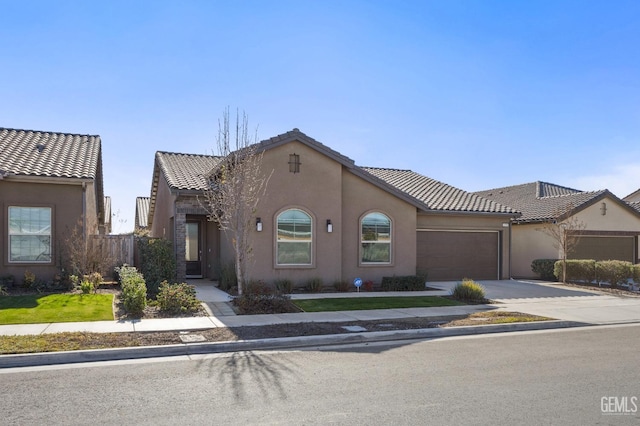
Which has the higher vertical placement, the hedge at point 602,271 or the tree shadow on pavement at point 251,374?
the hedge at point 602,271

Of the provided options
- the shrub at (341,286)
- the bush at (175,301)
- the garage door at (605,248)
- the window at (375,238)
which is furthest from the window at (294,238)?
the garage door at (605,248)

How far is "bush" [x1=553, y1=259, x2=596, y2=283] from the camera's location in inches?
838

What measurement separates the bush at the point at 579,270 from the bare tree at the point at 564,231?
11.7 inches

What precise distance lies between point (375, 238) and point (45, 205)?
10.7 m

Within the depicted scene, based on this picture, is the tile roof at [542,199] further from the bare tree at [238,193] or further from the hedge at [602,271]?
the bare tree at [238,193]

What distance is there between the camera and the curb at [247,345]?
7914 millimetres

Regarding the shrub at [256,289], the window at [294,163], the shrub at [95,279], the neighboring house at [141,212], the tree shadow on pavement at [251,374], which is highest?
the window at [294,163]

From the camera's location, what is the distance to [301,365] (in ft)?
25.8

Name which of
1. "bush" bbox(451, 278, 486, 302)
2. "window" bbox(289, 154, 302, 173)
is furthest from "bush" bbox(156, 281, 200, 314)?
"bush" bbox(451, 278, 486, 302)

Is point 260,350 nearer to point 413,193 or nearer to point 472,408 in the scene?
point 472,408

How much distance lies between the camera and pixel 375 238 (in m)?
18.4

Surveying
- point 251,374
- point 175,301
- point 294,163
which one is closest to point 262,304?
point 175,301

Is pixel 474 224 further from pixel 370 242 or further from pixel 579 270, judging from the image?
pixel 370 242

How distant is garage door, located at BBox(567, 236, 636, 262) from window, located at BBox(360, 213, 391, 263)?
37.1ft
